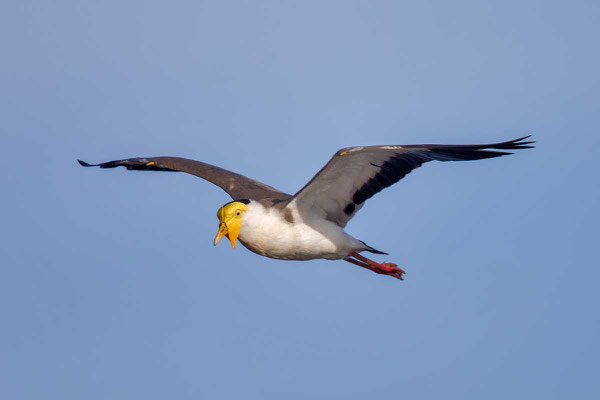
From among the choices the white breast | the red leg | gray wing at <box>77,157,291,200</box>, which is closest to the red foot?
the red leg

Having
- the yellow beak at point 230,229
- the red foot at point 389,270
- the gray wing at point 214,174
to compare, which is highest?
the gray wing at point 214,174

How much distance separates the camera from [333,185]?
13.6m

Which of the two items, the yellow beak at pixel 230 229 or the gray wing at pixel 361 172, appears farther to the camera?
the yellow beak at pixel 230 229

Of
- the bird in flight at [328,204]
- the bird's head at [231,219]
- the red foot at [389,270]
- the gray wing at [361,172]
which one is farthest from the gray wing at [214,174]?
the red foot at [389,270]

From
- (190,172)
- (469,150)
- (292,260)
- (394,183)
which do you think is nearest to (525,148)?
(469,150)

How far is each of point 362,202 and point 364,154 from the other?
1.32 m

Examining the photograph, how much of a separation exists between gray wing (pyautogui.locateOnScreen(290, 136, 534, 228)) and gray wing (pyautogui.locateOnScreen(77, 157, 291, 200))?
0.72 meters

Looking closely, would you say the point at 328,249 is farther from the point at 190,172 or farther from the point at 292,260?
the point at 190,172

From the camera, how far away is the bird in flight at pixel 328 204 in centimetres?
1273

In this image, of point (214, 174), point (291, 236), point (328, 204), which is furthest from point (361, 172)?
point (214, 174)

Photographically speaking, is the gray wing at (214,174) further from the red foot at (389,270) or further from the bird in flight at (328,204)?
the red foot at (389,270)

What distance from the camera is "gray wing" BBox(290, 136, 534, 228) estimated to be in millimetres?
12484

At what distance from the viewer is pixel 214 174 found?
1567cm

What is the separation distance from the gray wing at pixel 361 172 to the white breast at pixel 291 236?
0.21 metres
